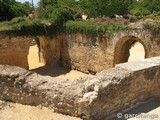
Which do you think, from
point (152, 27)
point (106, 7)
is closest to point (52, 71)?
point (152, 27)

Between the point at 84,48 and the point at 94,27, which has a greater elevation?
the point at 94,27

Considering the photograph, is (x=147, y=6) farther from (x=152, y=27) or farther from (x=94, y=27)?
(x=152, y=27)

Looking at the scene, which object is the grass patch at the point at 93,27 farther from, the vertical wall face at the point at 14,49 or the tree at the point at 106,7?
the tree at the point at 106,7

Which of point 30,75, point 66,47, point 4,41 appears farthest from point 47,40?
point 30,75

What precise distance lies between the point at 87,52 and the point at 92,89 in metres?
9.28

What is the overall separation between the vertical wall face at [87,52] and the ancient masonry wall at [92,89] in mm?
7103

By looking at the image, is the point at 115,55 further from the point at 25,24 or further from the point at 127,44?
the point at 25,24

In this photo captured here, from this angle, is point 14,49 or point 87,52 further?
point 87,52

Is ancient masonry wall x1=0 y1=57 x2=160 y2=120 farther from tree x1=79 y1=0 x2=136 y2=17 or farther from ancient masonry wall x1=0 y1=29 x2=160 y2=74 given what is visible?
tree x1=79 y1=0 x2=136 y2=17

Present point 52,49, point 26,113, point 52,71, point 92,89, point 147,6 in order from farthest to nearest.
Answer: point 147,6, point 52,49, point 52,71, point 26,113, point 92,89

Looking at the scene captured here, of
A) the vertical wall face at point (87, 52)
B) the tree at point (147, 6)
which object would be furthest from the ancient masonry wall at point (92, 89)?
the tree at point (147, 6)

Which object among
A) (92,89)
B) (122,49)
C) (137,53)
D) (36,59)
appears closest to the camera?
(92,89)

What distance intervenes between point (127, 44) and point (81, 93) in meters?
9.36

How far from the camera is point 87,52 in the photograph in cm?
1444
